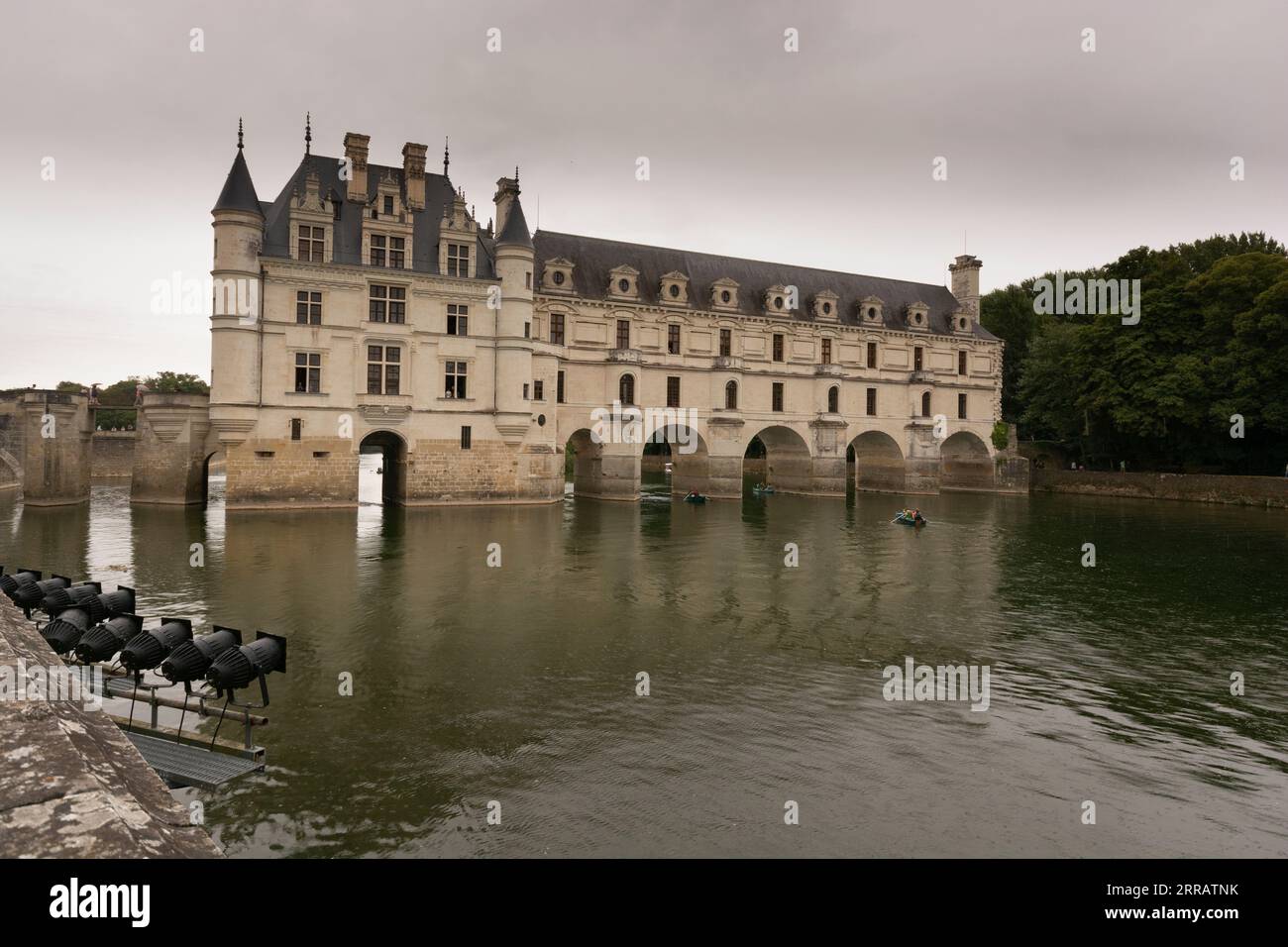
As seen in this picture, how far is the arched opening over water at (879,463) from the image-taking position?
61500mm

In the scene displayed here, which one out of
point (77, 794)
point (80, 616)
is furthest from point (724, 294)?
point (77, 794)

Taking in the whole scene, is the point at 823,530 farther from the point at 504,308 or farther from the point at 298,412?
the point at 298,412

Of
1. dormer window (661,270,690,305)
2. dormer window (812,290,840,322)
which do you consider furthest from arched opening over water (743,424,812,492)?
dormer window (661,270,690,305)

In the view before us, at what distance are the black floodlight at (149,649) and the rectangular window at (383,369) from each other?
30.5 metres

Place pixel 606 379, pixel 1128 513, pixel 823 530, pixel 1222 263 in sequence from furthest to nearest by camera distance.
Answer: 1. pixel 1222 263
2. pixel 606 379
3. pixel 1128 513
4. pixel 823 530

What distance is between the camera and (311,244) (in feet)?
128

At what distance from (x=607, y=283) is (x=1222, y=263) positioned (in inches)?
1596

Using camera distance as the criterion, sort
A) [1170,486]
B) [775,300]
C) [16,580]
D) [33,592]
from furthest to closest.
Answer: [775,300] < [1170,486] < [16,580] < [33,592]

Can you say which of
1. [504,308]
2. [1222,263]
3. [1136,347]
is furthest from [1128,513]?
[504,308]

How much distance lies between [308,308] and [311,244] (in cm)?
306

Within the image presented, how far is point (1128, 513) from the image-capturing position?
47156mm

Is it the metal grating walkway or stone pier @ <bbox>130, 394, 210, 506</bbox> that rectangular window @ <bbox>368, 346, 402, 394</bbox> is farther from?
the metal grating walkway

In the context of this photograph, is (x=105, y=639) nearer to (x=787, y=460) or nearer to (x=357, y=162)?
(x=357, y=162)

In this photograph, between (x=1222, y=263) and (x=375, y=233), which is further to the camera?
(x=1222, y=263)
